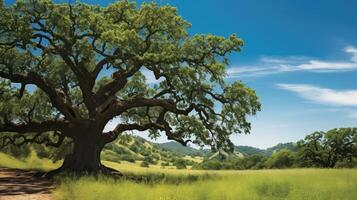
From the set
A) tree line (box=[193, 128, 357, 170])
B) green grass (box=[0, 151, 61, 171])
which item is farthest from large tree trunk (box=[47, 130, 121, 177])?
tree line (box=[193, 128, 357, 170])

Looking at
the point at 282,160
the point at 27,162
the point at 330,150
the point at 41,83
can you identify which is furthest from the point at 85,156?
the point at 282,160

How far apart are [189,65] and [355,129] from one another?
56.1 metres

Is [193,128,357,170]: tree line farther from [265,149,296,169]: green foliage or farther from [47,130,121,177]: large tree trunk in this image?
[47,130,121,177]: large tree trunk

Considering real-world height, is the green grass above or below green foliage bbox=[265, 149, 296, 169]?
below

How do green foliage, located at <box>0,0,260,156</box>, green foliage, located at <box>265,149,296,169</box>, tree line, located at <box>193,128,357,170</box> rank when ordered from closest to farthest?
green foliage, located at <box>0,0,260,156</box>, tree line, located at <box>193,128,357,170</box>, green foliage, located at <box>265,149,296,169</box>

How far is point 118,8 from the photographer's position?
32094 mm

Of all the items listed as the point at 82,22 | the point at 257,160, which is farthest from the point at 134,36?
the point at 257,160

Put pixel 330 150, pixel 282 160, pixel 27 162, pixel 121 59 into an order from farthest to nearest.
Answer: pixel 282 160 < pixel 330 150 < pixel 27 162 < pixel 121 59

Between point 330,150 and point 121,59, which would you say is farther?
point 330,150

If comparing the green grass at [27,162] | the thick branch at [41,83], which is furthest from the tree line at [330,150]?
the thick branch at [41,83]

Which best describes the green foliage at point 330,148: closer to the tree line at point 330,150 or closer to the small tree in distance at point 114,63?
the tree line at point 330,150

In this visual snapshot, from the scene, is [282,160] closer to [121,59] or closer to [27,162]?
[27,162]

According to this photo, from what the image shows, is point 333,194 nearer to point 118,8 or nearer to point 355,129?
point 118,8

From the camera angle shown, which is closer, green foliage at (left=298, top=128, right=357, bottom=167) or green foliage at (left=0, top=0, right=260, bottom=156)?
green foliage at (left=0, top=0, right=260, bottom=156)
